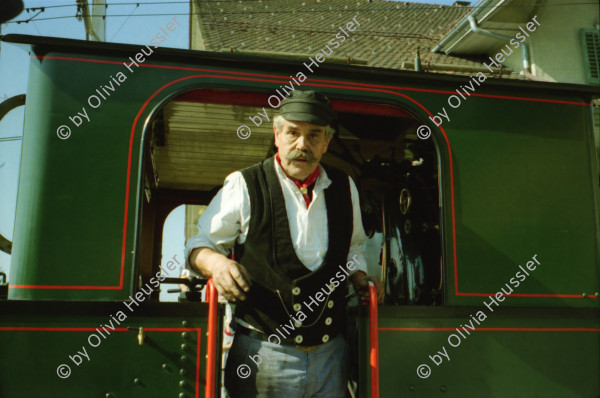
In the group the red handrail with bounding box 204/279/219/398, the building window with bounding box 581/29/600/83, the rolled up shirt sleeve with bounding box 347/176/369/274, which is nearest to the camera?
the red handrail with bounding box 204/279/219/398

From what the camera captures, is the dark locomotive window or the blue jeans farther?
the dark locomotive window

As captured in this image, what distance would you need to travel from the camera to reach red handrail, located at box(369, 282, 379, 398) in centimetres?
235

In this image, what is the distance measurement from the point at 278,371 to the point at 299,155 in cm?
97

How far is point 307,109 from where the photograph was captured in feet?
7.70

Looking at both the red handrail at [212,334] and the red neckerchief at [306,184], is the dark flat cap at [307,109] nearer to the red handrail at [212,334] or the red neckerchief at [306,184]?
the red neckerchief at [306,184]

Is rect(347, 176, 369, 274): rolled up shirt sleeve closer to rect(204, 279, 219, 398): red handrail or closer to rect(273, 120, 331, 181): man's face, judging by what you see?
rect(273, 120, 331, 181): man's face

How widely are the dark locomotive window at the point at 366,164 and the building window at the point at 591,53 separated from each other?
868 centimetres

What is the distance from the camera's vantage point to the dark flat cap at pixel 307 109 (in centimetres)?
234

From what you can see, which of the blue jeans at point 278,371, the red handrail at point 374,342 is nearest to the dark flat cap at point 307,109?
the red handrail at point 374,342

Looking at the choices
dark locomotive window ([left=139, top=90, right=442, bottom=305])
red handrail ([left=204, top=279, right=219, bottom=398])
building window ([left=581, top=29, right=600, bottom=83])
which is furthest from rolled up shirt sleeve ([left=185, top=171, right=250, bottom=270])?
building window ([left=581, top=29, right=600, bottom=83])

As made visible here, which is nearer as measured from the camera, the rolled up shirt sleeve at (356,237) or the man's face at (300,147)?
the man's face at (300,147)

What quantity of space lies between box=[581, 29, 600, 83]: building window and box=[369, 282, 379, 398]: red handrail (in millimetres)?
10652

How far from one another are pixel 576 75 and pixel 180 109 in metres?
10.2

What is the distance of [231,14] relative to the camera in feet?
42.5
